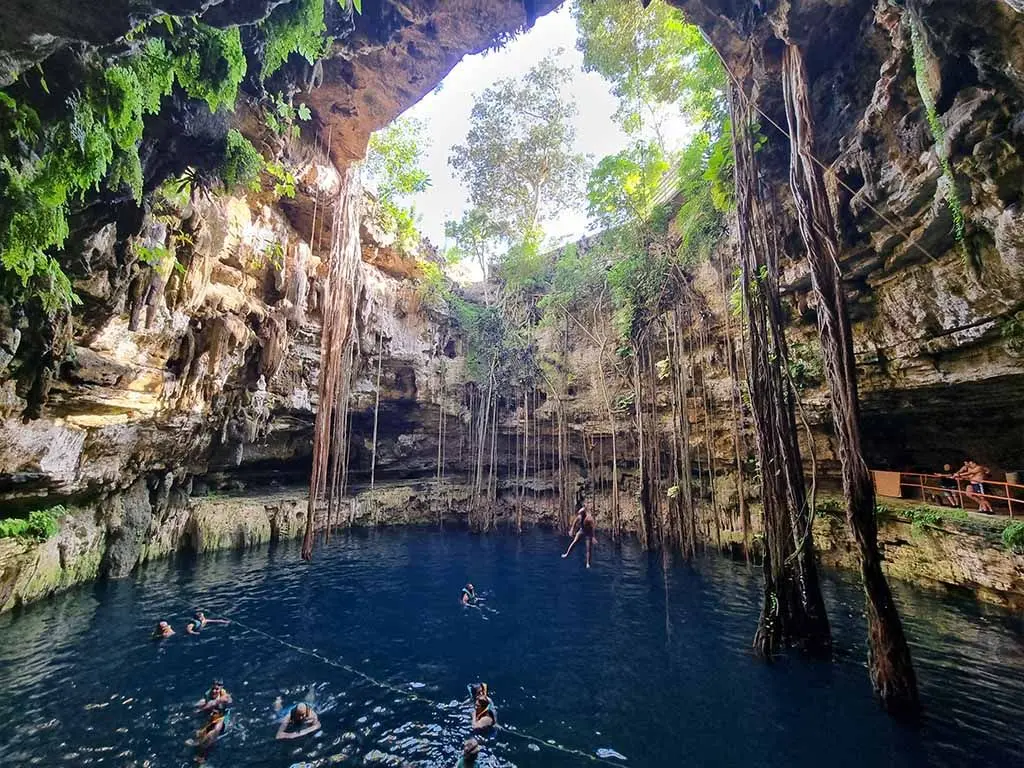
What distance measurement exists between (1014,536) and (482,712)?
25.1 feet

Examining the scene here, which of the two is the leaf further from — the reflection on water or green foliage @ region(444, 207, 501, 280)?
green foliage @ region(444, 207, 501, 280)

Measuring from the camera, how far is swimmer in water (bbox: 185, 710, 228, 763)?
4.11m

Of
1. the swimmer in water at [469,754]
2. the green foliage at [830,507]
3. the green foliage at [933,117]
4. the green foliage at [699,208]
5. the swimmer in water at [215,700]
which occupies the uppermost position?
the green foliage at [699,208]

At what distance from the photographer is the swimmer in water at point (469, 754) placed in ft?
13.2

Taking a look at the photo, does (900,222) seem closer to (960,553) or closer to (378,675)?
(960,553)

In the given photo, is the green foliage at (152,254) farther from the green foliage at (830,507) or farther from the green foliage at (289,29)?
the green foliage at (830,507)

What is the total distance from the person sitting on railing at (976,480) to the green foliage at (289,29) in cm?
1180

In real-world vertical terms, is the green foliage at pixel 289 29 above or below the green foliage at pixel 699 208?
below

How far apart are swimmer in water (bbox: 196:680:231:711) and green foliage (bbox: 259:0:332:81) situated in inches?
263

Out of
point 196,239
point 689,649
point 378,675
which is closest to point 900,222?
point 689,649

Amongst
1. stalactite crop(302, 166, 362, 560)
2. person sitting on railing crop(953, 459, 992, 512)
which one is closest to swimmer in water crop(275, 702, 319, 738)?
stalactite crop(302, 166, 362, 560)

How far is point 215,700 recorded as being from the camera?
15.7ft

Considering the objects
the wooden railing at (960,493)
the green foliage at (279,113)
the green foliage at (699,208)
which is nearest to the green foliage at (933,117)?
the green foliage at (699,208)

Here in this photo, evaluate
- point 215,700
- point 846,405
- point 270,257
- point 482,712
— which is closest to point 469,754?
point 482,712
